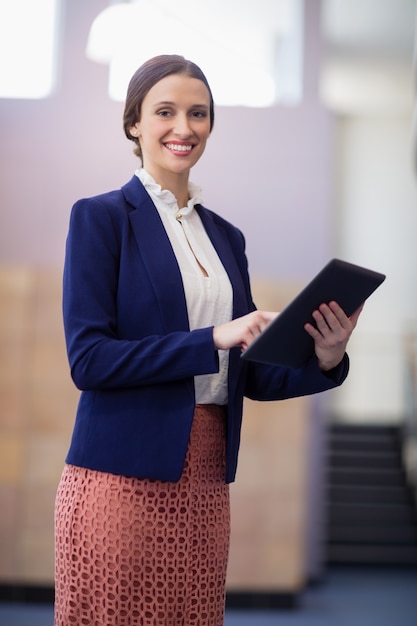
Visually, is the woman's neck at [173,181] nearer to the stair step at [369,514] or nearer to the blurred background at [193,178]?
the blurred background at [193,178]

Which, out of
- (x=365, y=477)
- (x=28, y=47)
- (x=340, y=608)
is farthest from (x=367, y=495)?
(x=28, y=47)

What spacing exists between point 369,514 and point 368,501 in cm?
30

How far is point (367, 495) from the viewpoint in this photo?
8.45m

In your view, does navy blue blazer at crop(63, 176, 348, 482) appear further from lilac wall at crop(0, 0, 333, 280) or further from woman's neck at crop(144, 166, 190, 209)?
lilac wall at crop(0, 0, 333, 280)

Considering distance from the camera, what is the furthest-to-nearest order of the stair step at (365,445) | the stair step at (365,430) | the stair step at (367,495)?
the stair step at (365,430)
the stair step at (365,445)
the stair step at (367,495)

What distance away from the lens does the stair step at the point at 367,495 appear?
839 cm

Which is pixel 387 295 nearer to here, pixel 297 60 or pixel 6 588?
pixel 297 60

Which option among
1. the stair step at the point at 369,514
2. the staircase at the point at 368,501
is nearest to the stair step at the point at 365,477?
the staircase at the point at 368,501

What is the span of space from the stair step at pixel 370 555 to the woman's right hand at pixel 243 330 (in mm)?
6278

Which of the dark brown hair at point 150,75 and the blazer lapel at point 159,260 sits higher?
the dark brown hair at point 150,75

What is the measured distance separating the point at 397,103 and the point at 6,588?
7.74 m

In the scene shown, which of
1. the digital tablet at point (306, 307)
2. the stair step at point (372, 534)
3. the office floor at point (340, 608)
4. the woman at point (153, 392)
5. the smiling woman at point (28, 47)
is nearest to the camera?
the digital tablet at point (306, 307)

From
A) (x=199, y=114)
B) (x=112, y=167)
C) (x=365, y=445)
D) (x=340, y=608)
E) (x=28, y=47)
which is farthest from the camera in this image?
(x=365, y=445)

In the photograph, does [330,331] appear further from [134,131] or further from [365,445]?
[365,445]
